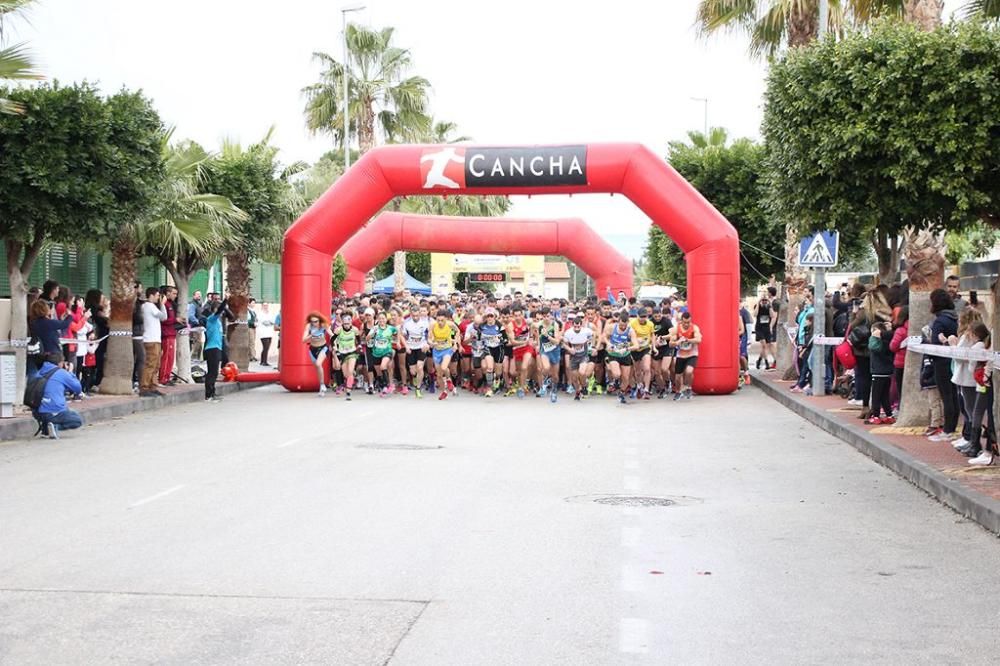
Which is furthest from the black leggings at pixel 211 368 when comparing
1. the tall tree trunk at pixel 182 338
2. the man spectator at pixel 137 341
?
the tall tree trunk at pixel 182 338

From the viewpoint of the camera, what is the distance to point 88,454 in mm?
13852

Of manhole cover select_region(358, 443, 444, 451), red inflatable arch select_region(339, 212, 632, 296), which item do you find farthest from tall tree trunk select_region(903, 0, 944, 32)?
red inflatable arch select_region(339, 212, 632, 296)

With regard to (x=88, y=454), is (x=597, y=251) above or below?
above

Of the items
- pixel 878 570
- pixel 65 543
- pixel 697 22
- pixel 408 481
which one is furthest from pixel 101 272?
pixel 878 570

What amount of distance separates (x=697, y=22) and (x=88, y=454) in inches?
581

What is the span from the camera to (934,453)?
1301 cm

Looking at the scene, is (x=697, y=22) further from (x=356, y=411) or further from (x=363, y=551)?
(x=363, y=551)

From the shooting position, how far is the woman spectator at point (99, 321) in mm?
21375

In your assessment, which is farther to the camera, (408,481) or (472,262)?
(472,262)

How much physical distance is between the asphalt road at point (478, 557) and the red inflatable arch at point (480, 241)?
75.5 feet

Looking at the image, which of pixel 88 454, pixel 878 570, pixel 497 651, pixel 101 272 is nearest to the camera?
pixel 497 651

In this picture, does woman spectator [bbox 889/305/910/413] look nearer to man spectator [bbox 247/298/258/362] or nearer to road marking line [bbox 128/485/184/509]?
road marking line [bbox 128/485/184/509]

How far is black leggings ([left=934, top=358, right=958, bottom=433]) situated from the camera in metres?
13.9

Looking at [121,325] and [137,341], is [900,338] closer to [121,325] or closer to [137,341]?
Answer: [137,341]
